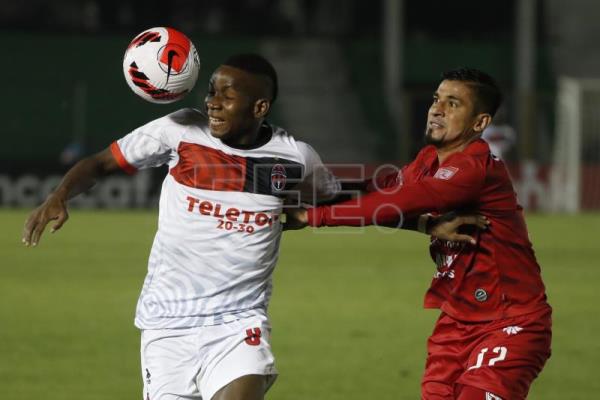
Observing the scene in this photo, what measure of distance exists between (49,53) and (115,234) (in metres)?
14.2

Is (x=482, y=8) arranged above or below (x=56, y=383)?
above

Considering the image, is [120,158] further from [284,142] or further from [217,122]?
[284,142]

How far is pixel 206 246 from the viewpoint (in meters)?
5.27

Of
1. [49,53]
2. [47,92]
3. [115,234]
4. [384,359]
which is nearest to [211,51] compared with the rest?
[49,53]

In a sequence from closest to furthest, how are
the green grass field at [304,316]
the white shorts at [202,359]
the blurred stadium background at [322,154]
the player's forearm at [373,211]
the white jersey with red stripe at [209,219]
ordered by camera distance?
1. the player's forearm at [373,211]
2. the white shorts at [202,359]
3. the white jersey with red stripe at [209,219]
4. the green grass field at [304,316]
5. the blurred stadium background at [322,154]

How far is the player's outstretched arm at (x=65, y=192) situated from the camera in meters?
5.01

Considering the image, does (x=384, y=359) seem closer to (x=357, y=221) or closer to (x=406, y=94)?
(x=357, y=221)

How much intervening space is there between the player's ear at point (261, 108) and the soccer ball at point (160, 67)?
0.38m

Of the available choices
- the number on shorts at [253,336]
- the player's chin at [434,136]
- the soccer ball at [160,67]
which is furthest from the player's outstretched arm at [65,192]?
the player's chin at [434,136]

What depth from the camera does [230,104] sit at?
17.4 ft

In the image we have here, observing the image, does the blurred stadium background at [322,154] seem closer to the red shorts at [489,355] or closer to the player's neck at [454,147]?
the red shorts at [489,355]

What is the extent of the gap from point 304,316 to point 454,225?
6.78 meters

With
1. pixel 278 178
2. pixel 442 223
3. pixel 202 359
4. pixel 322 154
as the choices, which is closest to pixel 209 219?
pixel 278 178

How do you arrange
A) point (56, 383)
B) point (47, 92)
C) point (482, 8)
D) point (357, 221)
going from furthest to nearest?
point (482, 8) → point (47, 92) → point (56, 383) → point (357, 221)
